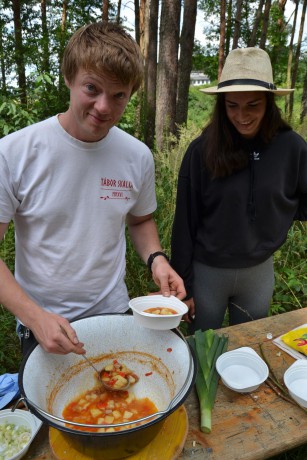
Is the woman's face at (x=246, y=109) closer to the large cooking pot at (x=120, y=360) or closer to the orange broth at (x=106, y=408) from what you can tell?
the large cooking pot at (x=120, y=360)

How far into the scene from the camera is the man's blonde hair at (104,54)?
1.17 m

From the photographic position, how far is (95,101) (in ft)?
4.04

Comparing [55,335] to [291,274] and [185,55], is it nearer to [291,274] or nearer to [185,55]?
[291,274]

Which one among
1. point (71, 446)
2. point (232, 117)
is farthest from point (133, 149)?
point (71, 446)

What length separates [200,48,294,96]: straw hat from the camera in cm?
177

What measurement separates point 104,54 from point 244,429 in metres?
1.33

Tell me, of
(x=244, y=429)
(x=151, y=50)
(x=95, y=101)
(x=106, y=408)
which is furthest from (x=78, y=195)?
(x=151, y=50)

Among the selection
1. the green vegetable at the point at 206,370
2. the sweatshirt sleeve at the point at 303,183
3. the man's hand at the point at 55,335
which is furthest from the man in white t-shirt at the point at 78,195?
the sweatshirt sleeve at the point at 303,183

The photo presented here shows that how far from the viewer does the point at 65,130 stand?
4.51 ft

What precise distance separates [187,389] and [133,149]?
38.3 inches

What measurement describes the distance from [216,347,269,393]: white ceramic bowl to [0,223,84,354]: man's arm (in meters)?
0.62

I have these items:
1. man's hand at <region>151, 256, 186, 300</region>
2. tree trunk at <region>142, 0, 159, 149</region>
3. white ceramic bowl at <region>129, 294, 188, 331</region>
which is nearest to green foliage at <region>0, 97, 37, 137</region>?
man's hand at <region>151, 256, 186, 300</region>

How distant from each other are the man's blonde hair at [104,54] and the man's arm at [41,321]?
74 cm

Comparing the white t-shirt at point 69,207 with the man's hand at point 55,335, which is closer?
the man's hand at point 55,335
